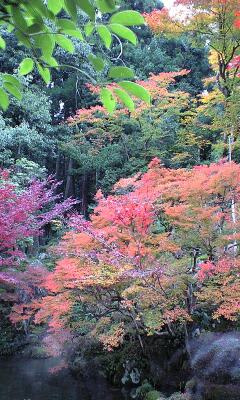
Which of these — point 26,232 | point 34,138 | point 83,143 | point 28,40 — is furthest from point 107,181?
point 28,40

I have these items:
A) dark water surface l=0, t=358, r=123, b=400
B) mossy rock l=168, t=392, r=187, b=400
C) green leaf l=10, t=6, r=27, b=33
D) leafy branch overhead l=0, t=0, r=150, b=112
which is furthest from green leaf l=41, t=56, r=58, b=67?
dark water surface l=0, t=358, r=123, b=400

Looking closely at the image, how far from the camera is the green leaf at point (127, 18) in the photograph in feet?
2.61

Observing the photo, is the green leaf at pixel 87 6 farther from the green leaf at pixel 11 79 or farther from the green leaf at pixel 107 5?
the green leaf at pixel 11 79

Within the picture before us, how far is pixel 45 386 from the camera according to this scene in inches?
376

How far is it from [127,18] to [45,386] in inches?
400

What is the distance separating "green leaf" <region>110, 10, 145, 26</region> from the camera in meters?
0.79

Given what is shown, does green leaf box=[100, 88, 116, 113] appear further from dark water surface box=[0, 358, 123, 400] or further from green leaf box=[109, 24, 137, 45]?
dark water surface box=[0, 358, 123, 400]

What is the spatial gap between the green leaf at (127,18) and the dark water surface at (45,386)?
29.2 feet

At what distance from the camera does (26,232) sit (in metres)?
9.88

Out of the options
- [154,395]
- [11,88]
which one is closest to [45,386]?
[154,395]

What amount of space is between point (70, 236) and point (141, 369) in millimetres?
3418

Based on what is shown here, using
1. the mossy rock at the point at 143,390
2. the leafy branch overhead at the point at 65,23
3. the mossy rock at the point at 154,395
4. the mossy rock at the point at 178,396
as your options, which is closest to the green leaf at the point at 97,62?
the leafy branch overhead at the point at 65,23

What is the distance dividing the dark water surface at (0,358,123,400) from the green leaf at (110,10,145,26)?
890cm

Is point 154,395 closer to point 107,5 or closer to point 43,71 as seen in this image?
point 43,71
